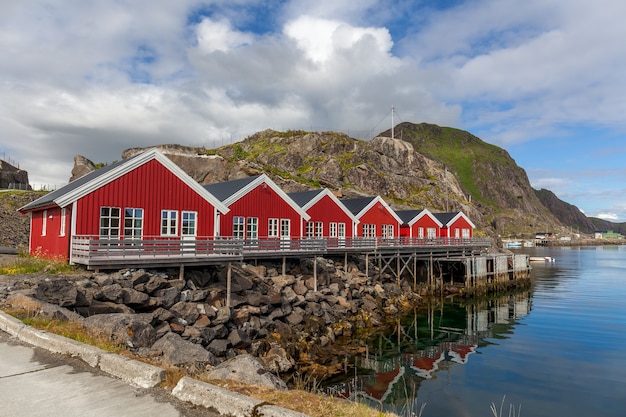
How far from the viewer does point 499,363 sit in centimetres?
2125

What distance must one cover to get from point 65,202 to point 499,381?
22.9 m

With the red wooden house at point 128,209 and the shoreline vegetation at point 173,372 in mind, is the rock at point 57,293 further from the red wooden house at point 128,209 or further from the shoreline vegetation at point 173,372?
the red wooden house at point 128,209

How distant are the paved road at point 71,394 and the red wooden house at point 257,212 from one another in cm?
2142

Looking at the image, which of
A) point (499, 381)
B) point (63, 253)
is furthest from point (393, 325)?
point (63, 253)

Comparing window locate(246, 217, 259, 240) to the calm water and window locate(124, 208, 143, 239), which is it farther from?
the calm water

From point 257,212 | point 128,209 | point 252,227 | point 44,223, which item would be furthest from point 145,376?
point 257,212

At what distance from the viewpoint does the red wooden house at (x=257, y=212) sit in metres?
29.9

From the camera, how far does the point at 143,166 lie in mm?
23125

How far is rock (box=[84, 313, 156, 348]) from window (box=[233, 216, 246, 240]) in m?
15.7

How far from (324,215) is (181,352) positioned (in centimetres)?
2711

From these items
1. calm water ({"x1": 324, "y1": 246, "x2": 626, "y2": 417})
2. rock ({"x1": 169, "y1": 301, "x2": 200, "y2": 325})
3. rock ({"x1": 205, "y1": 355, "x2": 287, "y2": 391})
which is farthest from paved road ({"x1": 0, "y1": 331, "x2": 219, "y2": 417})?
rock ({"x1": 169, "y1": 301, "x2": 200, "y2": 325})

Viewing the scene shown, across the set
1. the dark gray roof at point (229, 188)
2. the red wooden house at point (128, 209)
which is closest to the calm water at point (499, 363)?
the red wooden house at point (128, 209)

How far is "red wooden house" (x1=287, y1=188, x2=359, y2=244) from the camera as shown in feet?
124

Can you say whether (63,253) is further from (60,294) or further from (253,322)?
(253,322)
